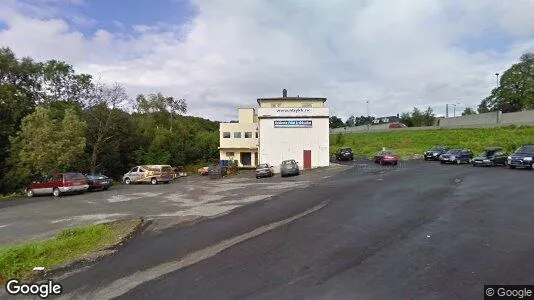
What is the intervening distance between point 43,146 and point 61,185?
9348mm

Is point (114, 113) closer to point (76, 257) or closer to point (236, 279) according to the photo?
point (76, 257)

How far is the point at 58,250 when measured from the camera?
11578 mm

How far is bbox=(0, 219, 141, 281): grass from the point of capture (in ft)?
33.0

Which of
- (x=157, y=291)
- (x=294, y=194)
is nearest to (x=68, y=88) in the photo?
(x=294, y=194)

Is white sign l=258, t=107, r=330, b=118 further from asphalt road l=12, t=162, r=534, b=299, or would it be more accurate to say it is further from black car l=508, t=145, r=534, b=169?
asphalt road l=12, t=162, r=534, b=299

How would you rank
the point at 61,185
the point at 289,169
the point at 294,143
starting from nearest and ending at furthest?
the point at 61,185
the point at 289,169
the point at 294,143

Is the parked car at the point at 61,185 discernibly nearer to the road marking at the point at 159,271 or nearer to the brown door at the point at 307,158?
the brown door at the point at 307,158

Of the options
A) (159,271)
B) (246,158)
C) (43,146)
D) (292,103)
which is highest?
(292,103)

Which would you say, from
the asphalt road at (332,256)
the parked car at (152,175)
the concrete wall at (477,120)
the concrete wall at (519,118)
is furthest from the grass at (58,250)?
the concrete wall at (477,120)

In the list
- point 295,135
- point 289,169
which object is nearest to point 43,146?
point 289,169

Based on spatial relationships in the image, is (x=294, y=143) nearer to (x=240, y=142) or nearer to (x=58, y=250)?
(x=240, y=142)

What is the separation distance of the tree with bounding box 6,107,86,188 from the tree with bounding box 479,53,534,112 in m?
87.9

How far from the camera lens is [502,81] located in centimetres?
9750

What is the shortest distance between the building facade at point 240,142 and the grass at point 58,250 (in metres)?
43.5
